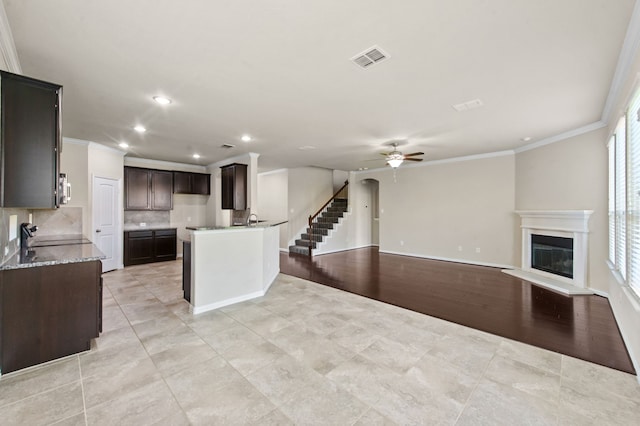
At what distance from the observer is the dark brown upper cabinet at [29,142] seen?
7.07ft

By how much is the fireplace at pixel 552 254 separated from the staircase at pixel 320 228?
5.12 m

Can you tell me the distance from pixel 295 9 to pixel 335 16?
0.28 m

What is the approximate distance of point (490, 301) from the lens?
3.98 meters

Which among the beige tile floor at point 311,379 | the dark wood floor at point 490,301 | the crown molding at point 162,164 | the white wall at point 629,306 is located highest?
the crown molding at point 162,164

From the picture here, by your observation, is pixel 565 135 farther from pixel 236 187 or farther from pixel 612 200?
pixel 236 187

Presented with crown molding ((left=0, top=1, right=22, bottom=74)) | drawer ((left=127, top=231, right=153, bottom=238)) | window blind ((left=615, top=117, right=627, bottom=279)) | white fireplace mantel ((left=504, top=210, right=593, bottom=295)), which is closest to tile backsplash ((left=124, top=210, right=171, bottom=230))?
drawer ((left=127, top=231, right=153, bottom=238))

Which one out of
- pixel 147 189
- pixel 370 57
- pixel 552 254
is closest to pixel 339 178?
pixel 147 189

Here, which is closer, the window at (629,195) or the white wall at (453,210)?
the window at (629,195)

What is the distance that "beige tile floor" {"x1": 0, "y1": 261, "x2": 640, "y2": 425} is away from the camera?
5.85 feet

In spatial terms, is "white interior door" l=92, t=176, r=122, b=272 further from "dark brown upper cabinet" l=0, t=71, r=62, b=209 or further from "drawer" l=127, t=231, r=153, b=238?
"dark brown upper cabinet" l=0, t=71, r=62, b=209

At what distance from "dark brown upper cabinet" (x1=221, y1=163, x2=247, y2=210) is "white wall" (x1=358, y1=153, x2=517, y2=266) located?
4.37m

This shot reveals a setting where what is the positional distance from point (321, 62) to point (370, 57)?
443mm

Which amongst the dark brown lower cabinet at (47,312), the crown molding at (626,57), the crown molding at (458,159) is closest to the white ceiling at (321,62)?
the crown molding at (626,57)

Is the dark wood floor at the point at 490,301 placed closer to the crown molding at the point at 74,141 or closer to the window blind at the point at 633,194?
the window blind at the point at 633,194
